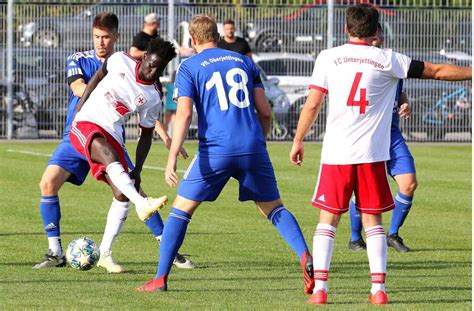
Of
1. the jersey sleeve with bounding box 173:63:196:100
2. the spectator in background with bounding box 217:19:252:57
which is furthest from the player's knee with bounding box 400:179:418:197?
the spectator in background with bounding box 217:19:252:57

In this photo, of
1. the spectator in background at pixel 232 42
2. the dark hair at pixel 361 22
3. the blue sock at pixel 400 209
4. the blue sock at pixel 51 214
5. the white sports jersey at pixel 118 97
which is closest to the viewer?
the dark hair at pixel 361 22

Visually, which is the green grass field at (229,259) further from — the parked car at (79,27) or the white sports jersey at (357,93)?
the parked car at (79,27)

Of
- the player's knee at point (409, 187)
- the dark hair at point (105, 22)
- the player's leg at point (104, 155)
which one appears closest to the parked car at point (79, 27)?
the player's knee at point (409, 187)

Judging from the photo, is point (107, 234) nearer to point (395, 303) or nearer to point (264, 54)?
point (395, 303)

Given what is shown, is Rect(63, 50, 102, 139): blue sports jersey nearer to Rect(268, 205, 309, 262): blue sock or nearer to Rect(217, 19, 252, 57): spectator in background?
Rect(268, 205, 309, 262): blue sock

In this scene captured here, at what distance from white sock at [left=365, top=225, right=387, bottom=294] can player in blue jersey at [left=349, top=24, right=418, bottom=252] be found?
2910mm

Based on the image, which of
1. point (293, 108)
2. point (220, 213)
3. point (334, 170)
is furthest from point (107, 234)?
point (293, 108)

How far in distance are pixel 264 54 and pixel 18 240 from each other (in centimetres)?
1527

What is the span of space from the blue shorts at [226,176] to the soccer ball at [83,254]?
113 cm

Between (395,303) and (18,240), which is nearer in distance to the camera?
(395,303)

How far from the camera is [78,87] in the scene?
34.7 feet

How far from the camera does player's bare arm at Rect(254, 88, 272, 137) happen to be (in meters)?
9.37

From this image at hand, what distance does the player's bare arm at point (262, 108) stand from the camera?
937cm

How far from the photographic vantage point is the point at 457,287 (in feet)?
31.8
